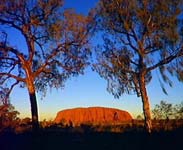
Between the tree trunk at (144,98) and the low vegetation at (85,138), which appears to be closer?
the low vegetation at (85,138)

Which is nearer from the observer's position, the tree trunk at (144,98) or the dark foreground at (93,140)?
the dark foreground at (93,140)

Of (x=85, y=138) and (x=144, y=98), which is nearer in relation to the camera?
(x=85, y=138)

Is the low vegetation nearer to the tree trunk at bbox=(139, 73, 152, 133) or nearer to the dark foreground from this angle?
the dark foreground

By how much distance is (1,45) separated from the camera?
2848cm

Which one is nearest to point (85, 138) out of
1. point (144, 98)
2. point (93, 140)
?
point (93, 140)

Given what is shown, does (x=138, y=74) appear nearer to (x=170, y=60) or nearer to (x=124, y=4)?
(x=170, y=60)

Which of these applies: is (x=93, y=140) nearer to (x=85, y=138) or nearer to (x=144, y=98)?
(x=85, y=138)

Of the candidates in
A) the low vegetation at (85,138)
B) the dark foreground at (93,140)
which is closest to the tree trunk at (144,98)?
the low vegetation at (85,138)

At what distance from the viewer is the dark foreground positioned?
2084cm

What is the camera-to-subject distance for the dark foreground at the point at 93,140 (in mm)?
20844

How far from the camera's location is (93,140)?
2427cm

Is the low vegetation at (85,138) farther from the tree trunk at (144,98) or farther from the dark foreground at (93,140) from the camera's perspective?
the tree trunk at (144,98)

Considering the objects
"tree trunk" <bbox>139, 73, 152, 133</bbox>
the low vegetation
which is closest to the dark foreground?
the low vegetation

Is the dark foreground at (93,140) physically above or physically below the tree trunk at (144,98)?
below
